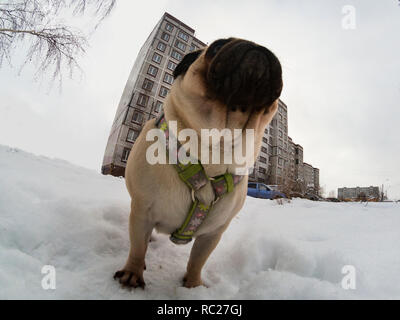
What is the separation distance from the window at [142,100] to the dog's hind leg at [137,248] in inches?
990

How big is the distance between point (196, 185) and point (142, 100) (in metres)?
25.5

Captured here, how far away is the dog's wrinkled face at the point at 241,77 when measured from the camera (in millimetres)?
1041

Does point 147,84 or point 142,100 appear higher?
point 147,84

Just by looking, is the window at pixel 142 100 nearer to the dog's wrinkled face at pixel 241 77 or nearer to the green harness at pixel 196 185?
the green harness at pixel 196 185

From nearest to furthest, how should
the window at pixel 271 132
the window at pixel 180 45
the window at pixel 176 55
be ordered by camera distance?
1. the window at pixel 176 55
2. the window at pixel 180 45
3. the window at pixel 271 132

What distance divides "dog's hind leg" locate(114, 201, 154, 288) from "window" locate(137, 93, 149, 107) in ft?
82.5

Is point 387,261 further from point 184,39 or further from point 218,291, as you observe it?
point 184,39

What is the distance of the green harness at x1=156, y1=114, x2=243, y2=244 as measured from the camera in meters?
1.25

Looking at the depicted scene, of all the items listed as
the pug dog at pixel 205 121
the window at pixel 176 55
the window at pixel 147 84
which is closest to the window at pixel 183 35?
the window at pixel 176 55

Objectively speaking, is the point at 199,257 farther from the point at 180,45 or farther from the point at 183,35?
the point at 183,35

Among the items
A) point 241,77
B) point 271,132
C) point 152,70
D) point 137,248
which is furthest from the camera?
point 271,132

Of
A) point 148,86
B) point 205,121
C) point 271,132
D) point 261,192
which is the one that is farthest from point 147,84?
point 271,132

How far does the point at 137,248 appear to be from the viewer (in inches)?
54.0
